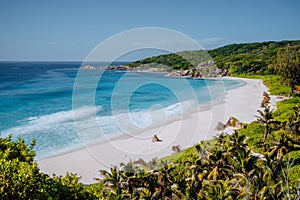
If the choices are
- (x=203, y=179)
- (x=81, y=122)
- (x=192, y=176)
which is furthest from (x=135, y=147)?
(x=81, y=122)

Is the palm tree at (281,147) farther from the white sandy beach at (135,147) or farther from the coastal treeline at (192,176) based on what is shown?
the white sandy beach at (135,147)

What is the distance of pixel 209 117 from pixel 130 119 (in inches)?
465

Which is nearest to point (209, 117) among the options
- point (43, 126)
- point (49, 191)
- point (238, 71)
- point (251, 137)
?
point (251, 137)

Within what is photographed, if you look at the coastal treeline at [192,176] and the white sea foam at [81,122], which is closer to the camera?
the coastal treeline at [192,176]

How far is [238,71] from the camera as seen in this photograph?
103062 mm

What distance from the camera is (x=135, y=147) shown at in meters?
26.9

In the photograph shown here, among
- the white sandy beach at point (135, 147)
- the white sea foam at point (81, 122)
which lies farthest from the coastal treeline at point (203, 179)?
the white sea foam at point (81, 122)

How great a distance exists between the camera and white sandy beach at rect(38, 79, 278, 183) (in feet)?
73.9

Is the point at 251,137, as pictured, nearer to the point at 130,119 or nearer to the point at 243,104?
the point at 130,119

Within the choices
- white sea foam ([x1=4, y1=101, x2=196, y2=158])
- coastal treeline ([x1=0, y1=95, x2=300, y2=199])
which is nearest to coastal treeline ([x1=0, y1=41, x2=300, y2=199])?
coastal treeline ([x1=0, y1=95, x2=300, y2=199])

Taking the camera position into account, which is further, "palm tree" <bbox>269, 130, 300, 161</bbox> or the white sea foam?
the white sea foam

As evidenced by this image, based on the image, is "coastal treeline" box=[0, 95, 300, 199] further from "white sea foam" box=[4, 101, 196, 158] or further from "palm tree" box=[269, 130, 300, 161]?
"white sea foam" box=[4, 101, 196, 158]

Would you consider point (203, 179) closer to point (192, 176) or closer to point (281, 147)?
point (192, 176)

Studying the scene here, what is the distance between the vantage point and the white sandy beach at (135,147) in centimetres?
2252
